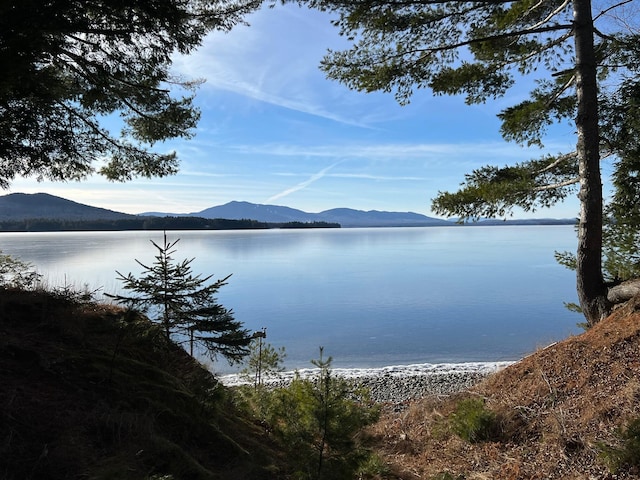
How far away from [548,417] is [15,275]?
27.4 ft

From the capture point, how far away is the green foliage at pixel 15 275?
6262 millimetres

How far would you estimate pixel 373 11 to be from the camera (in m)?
7.80

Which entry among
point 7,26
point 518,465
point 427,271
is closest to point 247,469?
point 518,465

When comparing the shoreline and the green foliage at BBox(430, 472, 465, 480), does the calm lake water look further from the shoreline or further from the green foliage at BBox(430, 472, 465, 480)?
the green foliage at BBox(430, 472, 465, 480)

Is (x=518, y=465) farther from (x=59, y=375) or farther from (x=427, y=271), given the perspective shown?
(x=427, y=271)

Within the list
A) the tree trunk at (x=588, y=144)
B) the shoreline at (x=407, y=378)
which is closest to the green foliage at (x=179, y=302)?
the shoreline at (x=407, y=378)

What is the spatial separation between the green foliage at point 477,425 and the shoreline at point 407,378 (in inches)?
291

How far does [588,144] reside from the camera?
7449mm

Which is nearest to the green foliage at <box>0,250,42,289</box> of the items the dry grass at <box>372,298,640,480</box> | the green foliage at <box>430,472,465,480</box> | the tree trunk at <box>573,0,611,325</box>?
the dry grass at <box>372,298,640,480</box>

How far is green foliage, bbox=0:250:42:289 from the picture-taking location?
6.26 meters

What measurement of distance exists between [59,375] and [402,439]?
5018mm

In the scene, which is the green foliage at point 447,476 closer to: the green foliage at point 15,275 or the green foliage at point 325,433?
the green foliage at point 325,433

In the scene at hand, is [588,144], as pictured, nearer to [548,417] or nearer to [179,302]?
[548,417]

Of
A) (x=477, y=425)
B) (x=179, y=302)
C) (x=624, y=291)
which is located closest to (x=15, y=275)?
(x=179, y=302)
